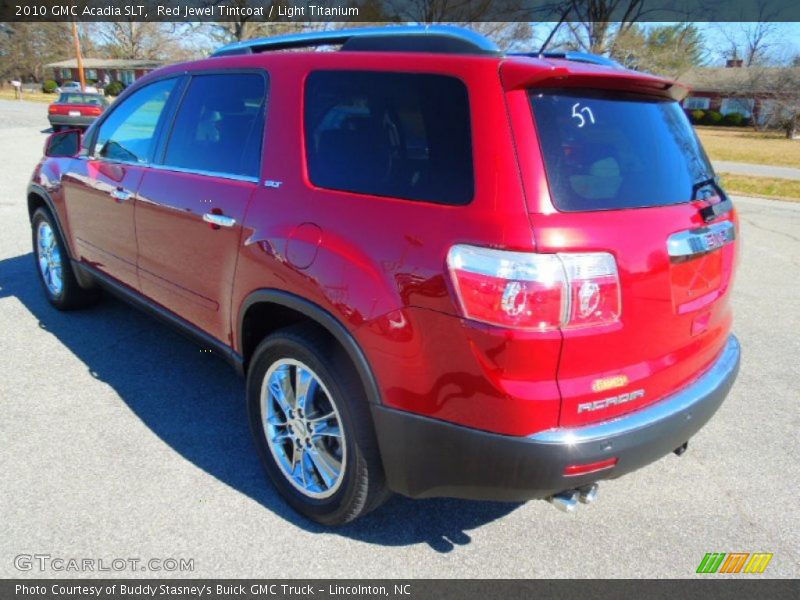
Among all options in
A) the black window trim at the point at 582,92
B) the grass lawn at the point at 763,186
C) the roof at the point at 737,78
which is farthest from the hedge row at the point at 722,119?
the black window trim at the point at 582,92

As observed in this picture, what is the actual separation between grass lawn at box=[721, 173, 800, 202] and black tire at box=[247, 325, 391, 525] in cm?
1350

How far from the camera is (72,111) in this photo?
21.8m

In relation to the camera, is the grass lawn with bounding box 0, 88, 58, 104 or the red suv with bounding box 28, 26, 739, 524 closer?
the red suv with bounding box 28, 26, 739, 524

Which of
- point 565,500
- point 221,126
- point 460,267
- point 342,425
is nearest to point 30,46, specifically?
point 221,126

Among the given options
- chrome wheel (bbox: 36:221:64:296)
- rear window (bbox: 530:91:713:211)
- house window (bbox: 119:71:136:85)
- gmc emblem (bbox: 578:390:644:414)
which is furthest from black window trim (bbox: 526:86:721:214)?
house window (bbox: 119:71:136:85)

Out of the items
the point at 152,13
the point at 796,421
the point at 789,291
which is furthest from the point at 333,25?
the point at 796,421

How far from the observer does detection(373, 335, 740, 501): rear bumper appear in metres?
1.84

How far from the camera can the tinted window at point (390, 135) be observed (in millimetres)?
1936

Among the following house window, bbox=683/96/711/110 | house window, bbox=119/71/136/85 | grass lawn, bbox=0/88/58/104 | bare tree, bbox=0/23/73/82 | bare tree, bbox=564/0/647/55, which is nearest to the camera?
bare tree, bbox=564/0/647/55

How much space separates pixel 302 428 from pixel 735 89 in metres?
65.7

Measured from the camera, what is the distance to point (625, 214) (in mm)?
1945

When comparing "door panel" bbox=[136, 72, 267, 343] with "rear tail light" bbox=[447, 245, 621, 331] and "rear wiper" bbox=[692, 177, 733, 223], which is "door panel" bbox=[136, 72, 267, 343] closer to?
"rear tail light" bbox=[447, 245, 621, 331]

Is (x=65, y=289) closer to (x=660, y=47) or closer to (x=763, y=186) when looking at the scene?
(x=763, y=186)
